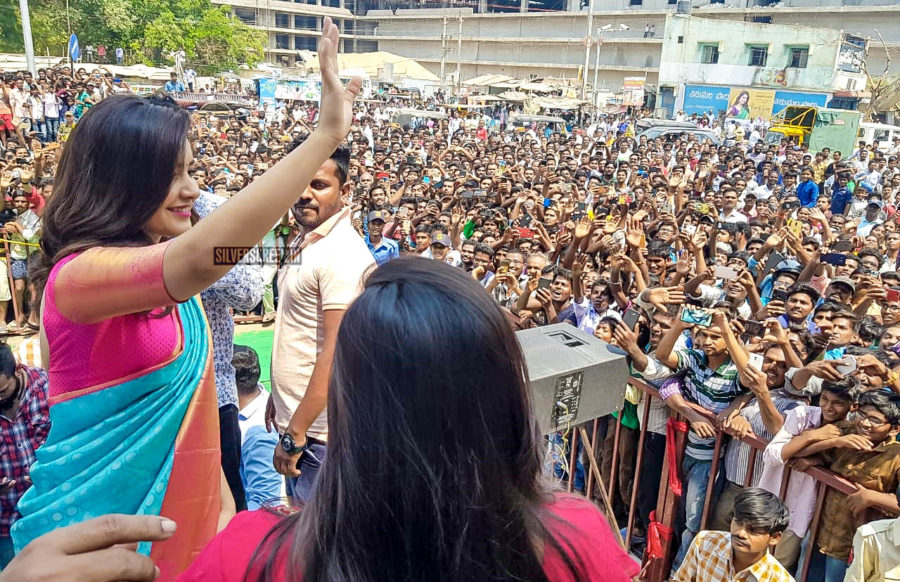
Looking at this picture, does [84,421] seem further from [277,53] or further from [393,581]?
[277,53]

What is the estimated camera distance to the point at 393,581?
91 cm

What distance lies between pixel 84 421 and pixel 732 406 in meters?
2.90

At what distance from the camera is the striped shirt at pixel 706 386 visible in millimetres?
3383

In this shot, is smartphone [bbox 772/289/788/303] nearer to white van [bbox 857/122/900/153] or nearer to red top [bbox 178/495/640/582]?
red top [bbox 178/495/640/582]

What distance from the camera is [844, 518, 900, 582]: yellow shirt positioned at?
2.56 m

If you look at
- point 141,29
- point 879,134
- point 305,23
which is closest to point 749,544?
point 879,134

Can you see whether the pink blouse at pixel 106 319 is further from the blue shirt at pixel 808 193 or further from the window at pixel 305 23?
the window at pixel 305 23

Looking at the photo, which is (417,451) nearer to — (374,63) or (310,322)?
(310,322)

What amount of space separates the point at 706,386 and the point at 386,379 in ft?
9.87

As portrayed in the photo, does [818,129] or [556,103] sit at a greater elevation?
[556,103]

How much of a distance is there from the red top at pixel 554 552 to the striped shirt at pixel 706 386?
2.48 m

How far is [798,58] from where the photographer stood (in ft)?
122

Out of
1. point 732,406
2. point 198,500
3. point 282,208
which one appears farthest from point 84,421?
point 732,406

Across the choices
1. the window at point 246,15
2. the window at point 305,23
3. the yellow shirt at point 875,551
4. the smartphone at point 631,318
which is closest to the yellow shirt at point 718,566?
the yellow shirt at point 875,551
